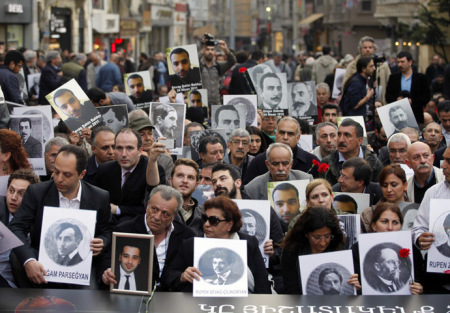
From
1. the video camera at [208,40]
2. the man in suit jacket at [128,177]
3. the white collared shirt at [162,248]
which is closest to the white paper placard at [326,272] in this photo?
the white collared shirt at [162,248]

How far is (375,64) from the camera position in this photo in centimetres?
1512

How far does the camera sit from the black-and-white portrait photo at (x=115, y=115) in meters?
11.9

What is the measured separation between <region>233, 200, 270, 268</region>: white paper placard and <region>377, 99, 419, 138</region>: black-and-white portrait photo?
465 centimetres

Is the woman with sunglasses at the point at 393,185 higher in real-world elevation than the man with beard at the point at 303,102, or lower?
lower

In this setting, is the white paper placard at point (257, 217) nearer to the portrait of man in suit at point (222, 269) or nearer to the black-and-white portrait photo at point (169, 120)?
the portrait of man in suit at point (222, 269)

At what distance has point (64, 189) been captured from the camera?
7422 millimetres

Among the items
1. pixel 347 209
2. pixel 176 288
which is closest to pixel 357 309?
pixel 176 288

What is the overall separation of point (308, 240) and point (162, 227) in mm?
1094

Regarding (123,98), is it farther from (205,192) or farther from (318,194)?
(318,194)

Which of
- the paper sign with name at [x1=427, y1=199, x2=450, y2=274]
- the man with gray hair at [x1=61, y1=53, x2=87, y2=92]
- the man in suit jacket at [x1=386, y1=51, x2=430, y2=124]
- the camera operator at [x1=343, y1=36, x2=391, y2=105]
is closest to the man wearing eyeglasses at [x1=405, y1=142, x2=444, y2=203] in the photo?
the paper sign with name at [x1=427, y1=199, x2=450, y2=274]

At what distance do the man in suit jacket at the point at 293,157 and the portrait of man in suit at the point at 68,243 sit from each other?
3.64 m

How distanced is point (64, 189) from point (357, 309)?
251 centimetres

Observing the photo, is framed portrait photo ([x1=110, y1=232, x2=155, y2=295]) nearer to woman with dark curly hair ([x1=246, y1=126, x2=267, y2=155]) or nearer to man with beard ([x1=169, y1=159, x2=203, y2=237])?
man with beard ([x1=169, y1=159, x2=203, y2=237])

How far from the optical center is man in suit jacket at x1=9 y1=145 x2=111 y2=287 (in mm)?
7344
